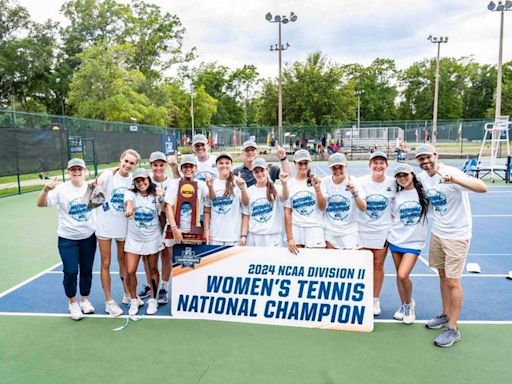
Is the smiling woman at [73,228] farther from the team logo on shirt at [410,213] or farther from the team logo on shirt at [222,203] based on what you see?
the team logo on shirt at [410,213]

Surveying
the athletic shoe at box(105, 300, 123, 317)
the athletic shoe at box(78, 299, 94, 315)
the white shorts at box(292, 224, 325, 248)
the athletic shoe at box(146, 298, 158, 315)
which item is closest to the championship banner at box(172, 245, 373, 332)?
the white shorts at box(292, 224, 325, 248)

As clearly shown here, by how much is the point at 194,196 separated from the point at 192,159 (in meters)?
0.44

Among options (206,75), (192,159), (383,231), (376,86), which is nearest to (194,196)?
(192,159)

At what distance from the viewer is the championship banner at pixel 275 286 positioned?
4.51 metres

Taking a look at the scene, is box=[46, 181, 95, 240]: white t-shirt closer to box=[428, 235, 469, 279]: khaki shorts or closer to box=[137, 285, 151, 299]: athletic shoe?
box=[137, 285, 151, 299]: athletic shoe

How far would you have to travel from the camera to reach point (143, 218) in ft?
15.6

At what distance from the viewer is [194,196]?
184 inches

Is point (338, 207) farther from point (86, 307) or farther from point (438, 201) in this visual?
point (86, 307)

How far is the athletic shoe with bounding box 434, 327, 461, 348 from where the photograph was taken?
4.07 meters

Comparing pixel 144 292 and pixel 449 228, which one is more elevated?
pixel 449 228

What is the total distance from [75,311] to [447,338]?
3.95m

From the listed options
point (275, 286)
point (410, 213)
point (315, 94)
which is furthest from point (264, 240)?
point (315, 94)

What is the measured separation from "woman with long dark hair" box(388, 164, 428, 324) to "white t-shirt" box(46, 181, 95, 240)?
132 inches

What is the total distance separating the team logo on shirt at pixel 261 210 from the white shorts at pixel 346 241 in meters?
0.71
